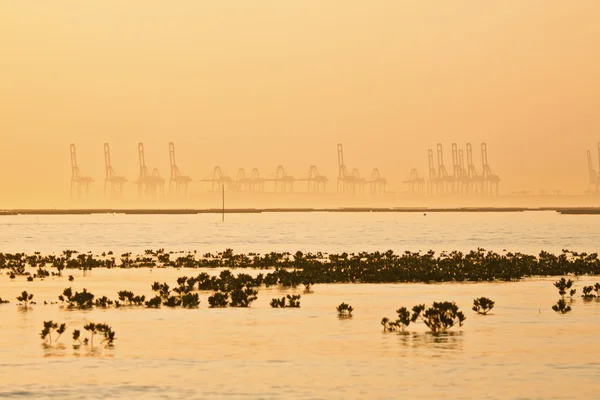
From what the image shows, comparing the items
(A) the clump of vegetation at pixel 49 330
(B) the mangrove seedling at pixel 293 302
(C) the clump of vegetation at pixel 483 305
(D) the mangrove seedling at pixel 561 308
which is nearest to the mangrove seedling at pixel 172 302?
(B) the mangrove seedling at pixel 293 302

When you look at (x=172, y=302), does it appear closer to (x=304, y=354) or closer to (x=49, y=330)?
(x=49, y=330)

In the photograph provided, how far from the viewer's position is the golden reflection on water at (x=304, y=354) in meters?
20.9

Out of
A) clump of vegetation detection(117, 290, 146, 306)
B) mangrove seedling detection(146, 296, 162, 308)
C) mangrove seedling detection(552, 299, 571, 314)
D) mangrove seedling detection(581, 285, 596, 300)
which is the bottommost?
mangrove seedling detection(552, 299, 571, 314)

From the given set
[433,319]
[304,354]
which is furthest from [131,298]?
[304,354]

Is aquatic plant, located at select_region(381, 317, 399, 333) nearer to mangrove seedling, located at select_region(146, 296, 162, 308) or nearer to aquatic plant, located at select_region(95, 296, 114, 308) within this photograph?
mangrove seedling, located at select_region(146, 296, 162, 308)

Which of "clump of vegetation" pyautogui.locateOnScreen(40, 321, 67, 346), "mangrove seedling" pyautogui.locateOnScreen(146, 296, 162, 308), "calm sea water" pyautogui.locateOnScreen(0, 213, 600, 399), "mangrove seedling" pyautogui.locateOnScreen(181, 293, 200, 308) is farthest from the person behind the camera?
"mangrove seedling" pyautogui.locateOnScreen(146, 296, 162, 308)

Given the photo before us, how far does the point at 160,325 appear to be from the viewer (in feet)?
101

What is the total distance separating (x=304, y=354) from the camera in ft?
82.4

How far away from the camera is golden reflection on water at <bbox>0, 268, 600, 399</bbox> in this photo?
20.9 metres

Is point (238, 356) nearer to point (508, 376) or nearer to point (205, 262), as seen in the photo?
point (508, 376)

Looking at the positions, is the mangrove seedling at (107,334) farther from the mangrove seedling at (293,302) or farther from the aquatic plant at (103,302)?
the mangrove seedling at (293,302)

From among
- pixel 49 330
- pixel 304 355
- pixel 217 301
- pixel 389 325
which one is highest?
pixel 217 301

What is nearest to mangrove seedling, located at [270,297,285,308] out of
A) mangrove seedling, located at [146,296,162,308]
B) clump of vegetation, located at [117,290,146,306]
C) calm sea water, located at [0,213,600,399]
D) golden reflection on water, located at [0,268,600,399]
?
golden reflection on water, located at [0,268,600,399]

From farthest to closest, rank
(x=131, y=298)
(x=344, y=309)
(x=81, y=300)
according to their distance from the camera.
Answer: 1. (x=131, y=298)
2. (x=81, y=300)
3. (x=344, y=309)
